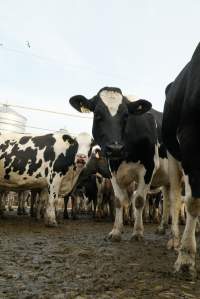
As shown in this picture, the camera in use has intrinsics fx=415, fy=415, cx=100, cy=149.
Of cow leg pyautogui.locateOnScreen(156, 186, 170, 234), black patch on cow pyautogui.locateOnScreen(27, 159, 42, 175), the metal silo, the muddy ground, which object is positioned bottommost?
the muddy ground

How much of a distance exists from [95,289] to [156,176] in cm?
563

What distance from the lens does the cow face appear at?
581 cm

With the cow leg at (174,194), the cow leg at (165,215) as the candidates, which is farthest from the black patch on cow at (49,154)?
the cow leg at (174,194)

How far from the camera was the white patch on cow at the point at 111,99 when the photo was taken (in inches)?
249

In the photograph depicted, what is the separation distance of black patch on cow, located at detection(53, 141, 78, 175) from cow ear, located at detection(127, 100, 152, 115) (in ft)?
15.6

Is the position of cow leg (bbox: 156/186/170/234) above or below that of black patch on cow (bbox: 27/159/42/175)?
below

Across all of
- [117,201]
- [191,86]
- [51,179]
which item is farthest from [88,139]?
[191,86]

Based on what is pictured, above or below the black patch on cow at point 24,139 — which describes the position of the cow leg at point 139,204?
below

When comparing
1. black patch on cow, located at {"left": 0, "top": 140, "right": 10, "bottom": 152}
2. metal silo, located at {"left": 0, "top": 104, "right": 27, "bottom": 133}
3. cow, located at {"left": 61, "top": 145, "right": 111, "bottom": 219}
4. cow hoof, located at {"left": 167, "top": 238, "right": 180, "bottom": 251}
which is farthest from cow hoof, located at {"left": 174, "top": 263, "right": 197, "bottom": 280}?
metal silo, located at {"left": 0, "top": 104, "right": 27, "bottom": 133}

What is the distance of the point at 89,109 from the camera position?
6.87 meters

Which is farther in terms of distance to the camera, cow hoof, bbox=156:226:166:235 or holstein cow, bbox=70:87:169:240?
cow hoof, bbox=156:226:166:235

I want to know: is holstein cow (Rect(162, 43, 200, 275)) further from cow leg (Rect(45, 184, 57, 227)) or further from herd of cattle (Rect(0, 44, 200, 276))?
cow leg (Rect(45, 184, 57, 227))

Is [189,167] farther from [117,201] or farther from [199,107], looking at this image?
[117,201]

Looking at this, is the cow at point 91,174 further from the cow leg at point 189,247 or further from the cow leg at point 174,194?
the cow leg at point 189,247
